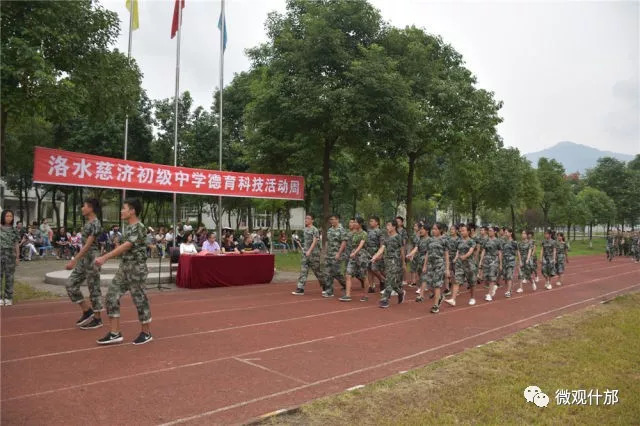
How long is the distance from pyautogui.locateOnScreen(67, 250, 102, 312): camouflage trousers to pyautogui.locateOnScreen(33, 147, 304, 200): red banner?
4.52 metres

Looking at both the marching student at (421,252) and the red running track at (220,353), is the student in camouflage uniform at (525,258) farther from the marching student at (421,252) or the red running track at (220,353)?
the marching student at (421,252)

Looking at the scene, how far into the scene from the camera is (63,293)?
35.8 ft

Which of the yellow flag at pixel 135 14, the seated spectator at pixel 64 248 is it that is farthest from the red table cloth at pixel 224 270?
the yellow flag at pixel 135 14

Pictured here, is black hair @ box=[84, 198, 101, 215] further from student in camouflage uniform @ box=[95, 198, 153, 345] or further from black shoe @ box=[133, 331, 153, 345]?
black shoe @ box=[133, 331, 153, 345]

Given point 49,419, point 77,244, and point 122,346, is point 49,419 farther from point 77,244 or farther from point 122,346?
point 77,244

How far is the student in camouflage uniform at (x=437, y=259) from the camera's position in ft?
31.6

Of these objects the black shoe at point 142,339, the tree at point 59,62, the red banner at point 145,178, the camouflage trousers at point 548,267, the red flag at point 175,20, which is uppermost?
the red flag at point 175,20

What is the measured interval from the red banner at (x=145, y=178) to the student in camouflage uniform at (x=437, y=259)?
696 cm

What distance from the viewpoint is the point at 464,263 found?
10.8 m

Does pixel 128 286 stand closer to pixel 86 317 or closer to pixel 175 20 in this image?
pixel 86 317

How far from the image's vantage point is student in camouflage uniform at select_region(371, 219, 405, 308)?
9.90 metres

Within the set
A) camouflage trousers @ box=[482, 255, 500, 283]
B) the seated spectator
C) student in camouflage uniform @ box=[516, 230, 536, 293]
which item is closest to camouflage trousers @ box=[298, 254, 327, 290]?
camouflage trousers @ box=[482, 255, 500, 283]

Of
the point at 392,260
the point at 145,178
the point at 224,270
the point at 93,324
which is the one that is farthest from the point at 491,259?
the point at 145,178

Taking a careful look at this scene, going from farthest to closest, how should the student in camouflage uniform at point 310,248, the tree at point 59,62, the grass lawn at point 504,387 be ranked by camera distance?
the student in camouflage uniform at point 310,248
the tree at point 59,62
the grass lawn at point 504,387
